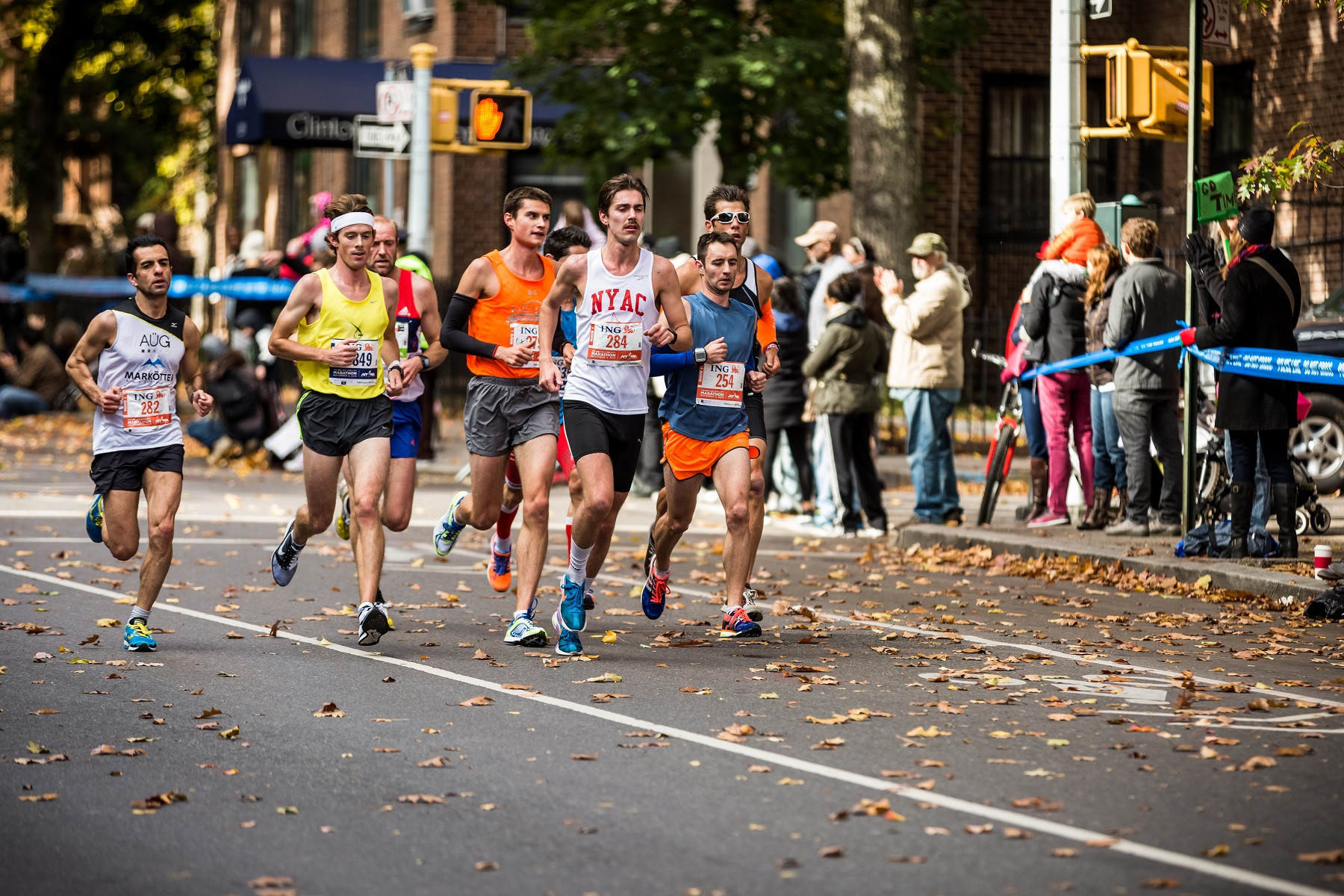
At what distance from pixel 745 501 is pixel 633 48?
50.2 ft

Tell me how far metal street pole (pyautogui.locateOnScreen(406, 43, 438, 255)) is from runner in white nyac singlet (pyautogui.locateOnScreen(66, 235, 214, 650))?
9564mm

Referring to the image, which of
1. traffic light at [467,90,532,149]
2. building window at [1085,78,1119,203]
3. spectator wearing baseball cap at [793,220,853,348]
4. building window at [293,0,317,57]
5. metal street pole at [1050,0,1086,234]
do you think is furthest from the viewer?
building window at [293,0,317,57]

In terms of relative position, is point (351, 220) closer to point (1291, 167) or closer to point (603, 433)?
point (603, 433)

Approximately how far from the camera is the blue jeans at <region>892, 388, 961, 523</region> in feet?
47.9

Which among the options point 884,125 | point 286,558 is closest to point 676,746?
point 286,558

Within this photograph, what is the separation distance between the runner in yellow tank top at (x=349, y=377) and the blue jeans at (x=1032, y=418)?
6.38 meters

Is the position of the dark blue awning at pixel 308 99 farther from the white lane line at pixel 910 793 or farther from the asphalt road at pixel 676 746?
the white lane line at pixel 910 793

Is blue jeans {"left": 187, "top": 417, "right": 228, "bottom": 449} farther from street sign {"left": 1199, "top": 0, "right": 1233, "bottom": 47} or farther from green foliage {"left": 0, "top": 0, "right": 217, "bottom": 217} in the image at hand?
green foliage {"left": 0, "top": 0, "right": 217, "bottom": 217}

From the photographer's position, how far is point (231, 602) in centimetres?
1083

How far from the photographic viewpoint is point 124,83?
159 ft

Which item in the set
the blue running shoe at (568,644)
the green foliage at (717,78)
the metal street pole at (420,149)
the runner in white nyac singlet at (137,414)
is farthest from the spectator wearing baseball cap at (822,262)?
the green foliage at (717,78)

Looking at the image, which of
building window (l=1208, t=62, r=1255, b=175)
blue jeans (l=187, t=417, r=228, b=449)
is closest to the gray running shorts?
blue jeans (l=187, t=417, r=228, b=449)

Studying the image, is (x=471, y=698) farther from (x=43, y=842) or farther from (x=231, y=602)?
(x=231, y=602)

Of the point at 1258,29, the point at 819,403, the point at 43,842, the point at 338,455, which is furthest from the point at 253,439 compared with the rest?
the point at 43,842
